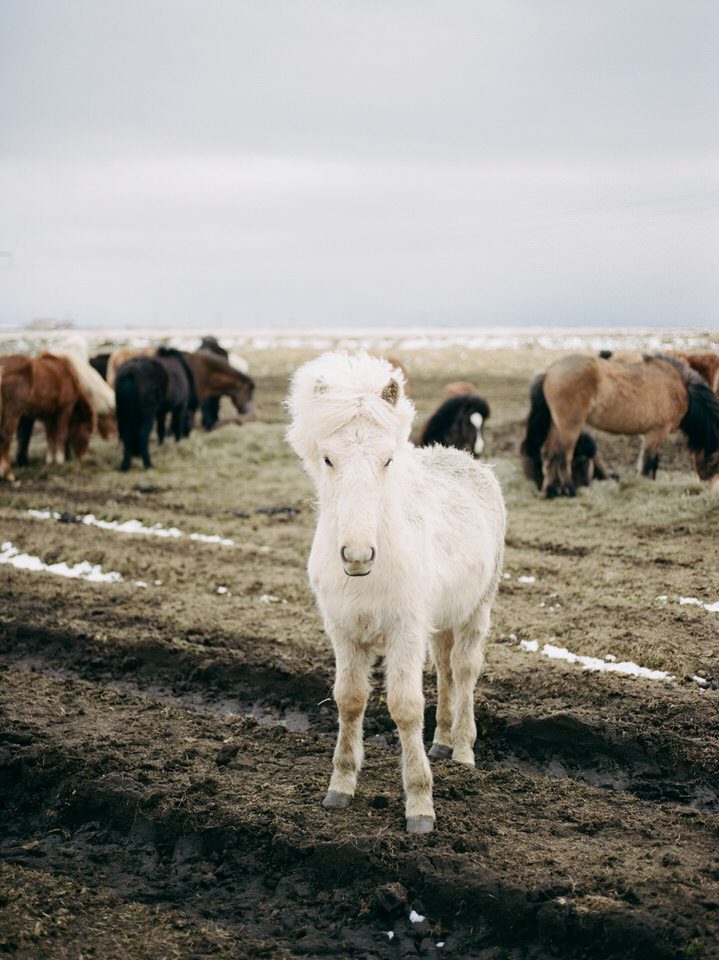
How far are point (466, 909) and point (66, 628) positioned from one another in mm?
4211

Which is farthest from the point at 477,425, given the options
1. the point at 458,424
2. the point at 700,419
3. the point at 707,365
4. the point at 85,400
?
the point at 85,400

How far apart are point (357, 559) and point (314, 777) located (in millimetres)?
1685

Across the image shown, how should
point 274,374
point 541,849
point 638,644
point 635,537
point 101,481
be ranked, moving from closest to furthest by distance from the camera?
point 541,849 → point 638,644 → point 635,537 → point 101,481 → point 274,374

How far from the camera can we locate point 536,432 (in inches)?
468

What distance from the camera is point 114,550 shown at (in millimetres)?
8430

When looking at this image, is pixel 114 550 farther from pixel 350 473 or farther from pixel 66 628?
pixel 350 473

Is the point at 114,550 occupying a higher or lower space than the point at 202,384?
lower

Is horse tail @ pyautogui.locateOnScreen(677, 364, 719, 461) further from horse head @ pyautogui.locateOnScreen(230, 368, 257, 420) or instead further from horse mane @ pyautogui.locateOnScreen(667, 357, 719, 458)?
horse head @ pyautogui.locateOnScreen(230, 368, 257, 420)

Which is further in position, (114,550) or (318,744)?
(114,550)

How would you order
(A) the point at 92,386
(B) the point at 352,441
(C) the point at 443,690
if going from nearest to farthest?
(B) the point at 352,441 → (C) the point at 443,690 → (A) the point at 92,386

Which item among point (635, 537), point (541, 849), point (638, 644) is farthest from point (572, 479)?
point (541, 849)

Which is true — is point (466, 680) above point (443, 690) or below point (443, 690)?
above

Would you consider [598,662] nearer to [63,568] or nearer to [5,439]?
[63,568]

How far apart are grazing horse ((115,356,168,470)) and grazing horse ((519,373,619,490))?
6854mm
